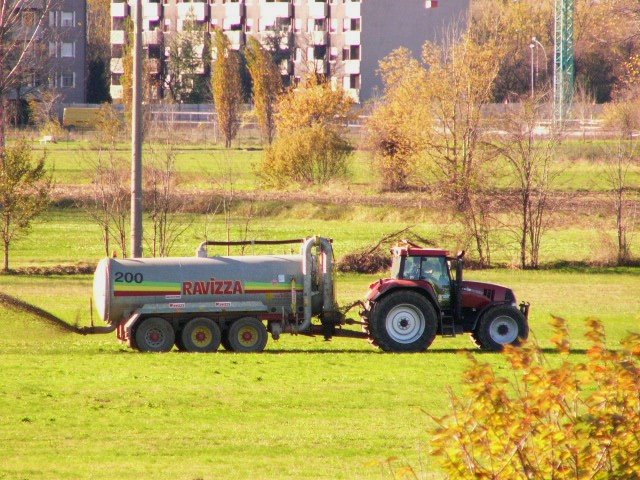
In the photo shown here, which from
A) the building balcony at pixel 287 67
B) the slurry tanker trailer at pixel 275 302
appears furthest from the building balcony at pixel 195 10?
the slurry tanker trailer at pixel 275 302

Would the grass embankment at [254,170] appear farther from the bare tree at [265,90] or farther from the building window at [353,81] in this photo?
the building window at [353,81]

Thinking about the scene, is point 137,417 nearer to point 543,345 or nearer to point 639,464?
point 639,464

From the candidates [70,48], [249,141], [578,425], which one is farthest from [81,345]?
[70,48]

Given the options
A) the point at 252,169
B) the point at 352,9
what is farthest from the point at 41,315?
the point at 352,9

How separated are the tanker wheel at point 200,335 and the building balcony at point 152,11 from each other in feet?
343

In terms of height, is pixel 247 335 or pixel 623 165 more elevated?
pixel 623 165

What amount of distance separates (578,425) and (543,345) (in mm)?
15719

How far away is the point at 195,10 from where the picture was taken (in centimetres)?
12262

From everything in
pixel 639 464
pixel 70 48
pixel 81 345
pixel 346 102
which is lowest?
pixel 81 345

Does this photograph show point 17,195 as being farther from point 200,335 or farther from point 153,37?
point 153,37

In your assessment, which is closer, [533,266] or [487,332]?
[487,332]

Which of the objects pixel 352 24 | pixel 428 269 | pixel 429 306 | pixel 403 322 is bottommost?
pixel 403 322

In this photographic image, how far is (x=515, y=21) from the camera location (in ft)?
391

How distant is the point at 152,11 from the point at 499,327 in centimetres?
10658
